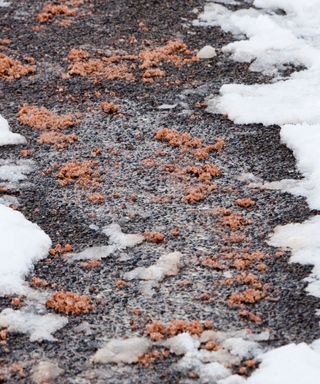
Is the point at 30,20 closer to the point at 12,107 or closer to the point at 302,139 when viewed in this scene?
the point at 12,107

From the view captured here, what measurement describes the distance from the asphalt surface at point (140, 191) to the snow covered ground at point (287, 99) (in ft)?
0.66

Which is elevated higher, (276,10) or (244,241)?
(276,10)

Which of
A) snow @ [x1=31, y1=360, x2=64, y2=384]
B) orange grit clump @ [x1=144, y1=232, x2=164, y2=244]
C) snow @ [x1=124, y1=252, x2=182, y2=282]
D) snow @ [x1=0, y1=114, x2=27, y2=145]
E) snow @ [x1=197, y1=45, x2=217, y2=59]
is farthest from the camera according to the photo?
snow @ [x1=197, y1=45, x2=217, y2=59]

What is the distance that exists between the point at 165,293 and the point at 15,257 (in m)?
1.64

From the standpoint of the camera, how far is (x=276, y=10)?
15.1 m

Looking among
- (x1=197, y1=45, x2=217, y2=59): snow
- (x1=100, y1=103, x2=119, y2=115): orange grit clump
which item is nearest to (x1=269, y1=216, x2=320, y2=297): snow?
(x1=100, y1=103, x2=119, y2=115): orange grit clump

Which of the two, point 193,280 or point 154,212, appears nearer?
point 193,280

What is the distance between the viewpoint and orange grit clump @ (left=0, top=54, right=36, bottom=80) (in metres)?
12.7

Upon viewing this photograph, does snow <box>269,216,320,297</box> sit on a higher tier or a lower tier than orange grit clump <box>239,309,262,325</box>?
higher

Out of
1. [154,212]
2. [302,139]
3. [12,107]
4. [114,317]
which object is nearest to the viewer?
[114,317]

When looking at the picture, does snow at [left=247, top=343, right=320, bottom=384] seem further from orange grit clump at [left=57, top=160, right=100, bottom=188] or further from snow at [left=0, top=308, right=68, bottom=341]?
orange grit clump at [left=57, top=160, right=100, bottom=188]

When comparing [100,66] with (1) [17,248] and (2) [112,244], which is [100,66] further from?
(1) [17,248]

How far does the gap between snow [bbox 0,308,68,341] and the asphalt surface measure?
0.08 m

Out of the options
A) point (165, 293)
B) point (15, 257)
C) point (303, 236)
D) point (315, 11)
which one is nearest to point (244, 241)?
point (303, 236)
